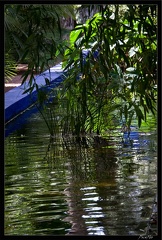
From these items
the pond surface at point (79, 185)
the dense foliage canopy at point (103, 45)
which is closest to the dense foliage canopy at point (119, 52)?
the dense foliage canopy at point (103, 45)

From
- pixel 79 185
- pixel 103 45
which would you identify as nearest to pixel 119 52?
pixel 103 45

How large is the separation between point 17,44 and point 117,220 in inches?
59.7

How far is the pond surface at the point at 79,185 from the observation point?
3.62m

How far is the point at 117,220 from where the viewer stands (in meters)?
3.65

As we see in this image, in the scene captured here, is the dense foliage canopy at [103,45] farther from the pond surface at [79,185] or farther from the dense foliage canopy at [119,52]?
the pond surface at [79,185]

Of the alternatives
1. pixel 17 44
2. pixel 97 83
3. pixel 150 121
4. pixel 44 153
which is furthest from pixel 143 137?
pixel 17 44

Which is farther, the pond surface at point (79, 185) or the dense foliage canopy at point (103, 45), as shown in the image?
the dense foliage canopy at point (103, 45)

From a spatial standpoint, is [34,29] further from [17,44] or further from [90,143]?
[90,143]

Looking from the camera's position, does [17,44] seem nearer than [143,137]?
Yes

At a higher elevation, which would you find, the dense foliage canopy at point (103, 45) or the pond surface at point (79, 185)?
the dense foliage canopy at point (103, 45)

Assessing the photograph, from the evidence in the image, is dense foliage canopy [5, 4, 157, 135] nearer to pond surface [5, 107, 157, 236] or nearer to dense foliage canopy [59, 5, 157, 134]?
dense foliage canopy [59, 5, 157, 134]

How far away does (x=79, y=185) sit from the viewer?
4727 mm
